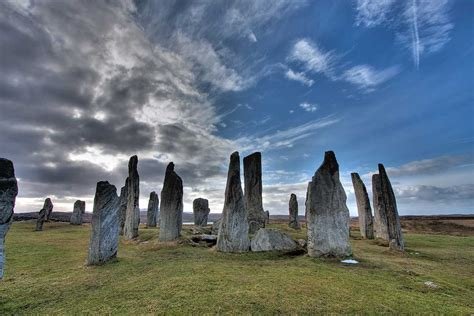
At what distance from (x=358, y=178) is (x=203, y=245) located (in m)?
16.8

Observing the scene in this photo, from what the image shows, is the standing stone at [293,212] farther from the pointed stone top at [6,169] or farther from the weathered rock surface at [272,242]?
the pointed stone top at [6,169]

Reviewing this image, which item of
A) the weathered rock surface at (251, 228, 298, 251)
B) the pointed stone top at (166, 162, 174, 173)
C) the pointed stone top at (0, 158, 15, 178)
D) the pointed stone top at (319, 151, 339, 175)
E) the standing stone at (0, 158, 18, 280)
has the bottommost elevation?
the weathered rock surface at (251, 228, 298, 251)

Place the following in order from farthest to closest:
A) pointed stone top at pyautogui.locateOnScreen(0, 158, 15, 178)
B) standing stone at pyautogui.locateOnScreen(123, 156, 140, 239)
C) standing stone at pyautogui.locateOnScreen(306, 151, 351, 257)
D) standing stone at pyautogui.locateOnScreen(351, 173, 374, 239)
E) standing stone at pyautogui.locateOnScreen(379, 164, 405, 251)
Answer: standing stone at pyautogui.locateOnScreen(351, 173, 374, 239), standing stone at pyautogui.locateOnScreen(123, 156, 140, 239), standing stone at pyautogui.locateOnScreen(379, 164, 405, 251), standing stone at pyautogui.locateOnScreen(306, 151, 351, 257), pointed stone top at pyautogui.locateOnScreen(0, 158, 15, 178)

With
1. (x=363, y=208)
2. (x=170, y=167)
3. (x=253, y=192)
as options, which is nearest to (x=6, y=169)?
(x=170, y=167)

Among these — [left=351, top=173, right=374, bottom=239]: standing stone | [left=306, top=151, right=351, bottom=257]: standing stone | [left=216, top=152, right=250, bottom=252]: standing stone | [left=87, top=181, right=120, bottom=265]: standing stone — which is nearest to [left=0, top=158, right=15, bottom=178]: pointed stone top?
[left=87, top=181, right=120, bottom=265]: standing stone

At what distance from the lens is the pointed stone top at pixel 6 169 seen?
8.53m

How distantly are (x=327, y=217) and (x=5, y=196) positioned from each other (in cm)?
1395

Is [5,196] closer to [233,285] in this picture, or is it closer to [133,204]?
[233,285]

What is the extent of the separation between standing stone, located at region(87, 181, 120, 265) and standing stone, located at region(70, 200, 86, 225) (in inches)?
1251

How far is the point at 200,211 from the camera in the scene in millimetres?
33062

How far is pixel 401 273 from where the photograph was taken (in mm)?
12289

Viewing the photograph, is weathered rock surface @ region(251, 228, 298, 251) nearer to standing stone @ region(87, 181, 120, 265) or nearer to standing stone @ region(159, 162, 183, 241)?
standing stone @ region(159, 162, 183, 241)

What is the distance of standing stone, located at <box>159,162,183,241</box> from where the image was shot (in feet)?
68.3

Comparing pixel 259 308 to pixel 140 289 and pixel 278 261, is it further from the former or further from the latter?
pixel 278 261
